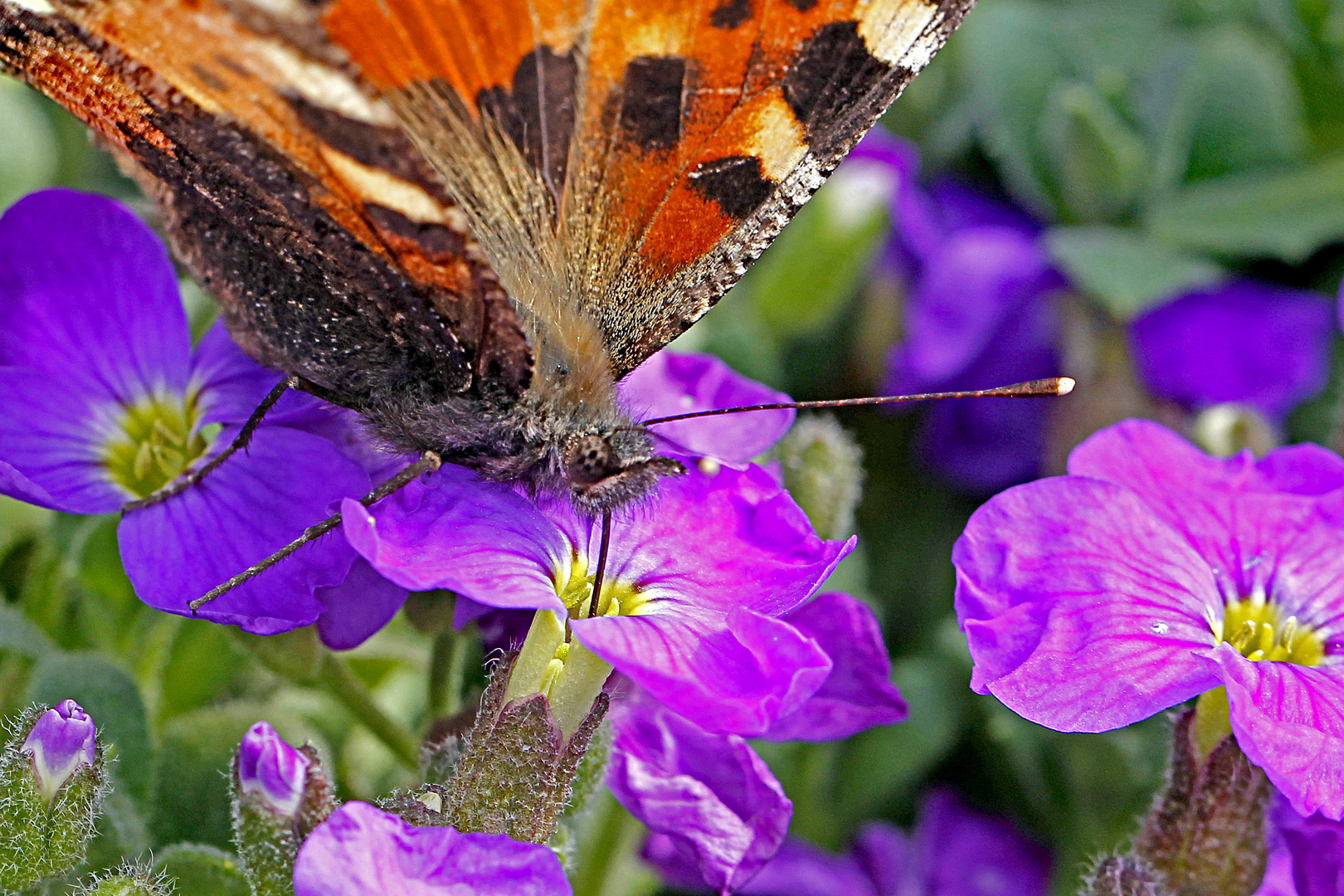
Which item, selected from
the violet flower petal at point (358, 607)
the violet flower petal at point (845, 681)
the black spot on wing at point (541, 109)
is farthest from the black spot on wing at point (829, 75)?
the violet flower petal at point (358, 607)

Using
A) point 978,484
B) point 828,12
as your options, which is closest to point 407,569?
point 828,12

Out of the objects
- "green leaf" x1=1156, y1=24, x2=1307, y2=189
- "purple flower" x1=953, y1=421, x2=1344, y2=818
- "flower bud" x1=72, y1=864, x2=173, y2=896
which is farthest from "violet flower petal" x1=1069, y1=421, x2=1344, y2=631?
"green leaf" x1=1156, y1=24, x2=1307, y2=189

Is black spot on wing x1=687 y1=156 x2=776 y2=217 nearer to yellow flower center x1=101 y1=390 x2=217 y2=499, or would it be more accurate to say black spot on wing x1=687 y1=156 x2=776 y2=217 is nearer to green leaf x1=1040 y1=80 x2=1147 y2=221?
yellow flower center x1=101 y1=390 x2=217 y2=499

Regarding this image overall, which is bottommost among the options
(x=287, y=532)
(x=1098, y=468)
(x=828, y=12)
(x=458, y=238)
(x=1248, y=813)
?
(x=1248, y=813)

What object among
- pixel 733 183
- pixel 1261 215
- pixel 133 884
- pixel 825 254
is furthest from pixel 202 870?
pixel 1261 215

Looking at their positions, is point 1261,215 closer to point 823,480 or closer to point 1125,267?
point 1125,267

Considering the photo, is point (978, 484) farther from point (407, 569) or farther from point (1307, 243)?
point (407, 569)

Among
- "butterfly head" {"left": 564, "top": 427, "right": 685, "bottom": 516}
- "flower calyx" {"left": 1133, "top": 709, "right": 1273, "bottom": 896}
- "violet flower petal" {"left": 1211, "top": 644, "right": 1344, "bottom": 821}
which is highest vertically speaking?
"butterfly head" {"left": 564, "top": 427, "right": 685, "bottom": 516}
